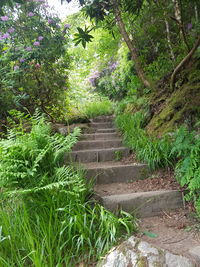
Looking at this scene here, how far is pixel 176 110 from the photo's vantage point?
347 centimetres

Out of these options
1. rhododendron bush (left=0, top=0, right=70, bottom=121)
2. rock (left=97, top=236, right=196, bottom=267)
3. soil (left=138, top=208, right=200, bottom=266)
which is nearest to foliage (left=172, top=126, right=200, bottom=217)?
soil (left=138, top=208, right=200, bottom=266)

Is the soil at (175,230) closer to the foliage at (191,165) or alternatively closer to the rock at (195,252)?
the rock at (195,252)

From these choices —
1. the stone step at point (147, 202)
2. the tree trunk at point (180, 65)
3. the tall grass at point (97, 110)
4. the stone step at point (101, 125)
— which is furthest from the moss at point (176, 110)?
the tall grass at point (97, 110)

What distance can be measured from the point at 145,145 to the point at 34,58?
2785mm

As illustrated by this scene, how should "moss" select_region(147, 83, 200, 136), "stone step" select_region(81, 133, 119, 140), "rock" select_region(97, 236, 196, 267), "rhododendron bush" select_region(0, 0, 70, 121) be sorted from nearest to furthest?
"rock" select_region(97, 236, 196, 267)
"moss" select_region(147, 83, 200, 136)
"rhododendron bush" select_region(0, 0, 70, 121)
"stone step" select_region(81, 133, 119, 140)

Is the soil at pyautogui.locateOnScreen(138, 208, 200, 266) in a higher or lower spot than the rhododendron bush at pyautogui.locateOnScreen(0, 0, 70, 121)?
lower

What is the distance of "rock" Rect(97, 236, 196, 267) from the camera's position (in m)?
1.51

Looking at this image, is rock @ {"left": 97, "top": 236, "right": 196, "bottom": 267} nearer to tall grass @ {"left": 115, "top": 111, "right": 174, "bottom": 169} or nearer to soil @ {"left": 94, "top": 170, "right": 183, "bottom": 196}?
soil @ {"left": 94, "top": 170, "right": 183, "bottom": 196}

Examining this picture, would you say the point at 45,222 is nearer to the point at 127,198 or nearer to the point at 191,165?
the point at 127,198

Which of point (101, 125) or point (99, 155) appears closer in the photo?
point (99, 155)

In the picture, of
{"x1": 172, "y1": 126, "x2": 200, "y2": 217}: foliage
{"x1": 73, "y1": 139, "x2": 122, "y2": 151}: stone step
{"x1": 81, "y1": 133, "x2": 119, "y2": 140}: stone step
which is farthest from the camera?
{"x1": 81, "y1": 133, "x2": 119, "y2": 140}: stone step

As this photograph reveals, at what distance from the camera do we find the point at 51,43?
441 centimetres

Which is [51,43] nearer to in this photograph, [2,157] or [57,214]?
[2,157]

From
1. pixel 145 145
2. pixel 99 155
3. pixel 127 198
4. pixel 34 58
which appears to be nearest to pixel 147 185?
pixel 127 198
